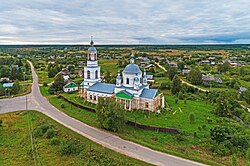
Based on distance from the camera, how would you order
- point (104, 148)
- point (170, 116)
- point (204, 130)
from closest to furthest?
1. point (104, 148)
2. point (204, 130)
3. point (170, 116)

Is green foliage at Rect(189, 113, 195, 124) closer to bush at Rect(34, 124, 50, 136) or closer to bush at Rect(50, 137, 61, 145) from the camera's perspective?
bush at Rect(50, 137, 61, 145)

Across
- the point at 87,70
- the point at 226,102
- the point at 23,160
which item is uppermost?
the point at 87,70

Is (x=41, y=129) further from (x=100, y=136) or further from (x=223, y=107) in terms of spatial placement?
(x=223, y=107)

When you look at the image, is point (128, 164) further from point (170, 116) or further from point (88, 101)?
point (88, 101)

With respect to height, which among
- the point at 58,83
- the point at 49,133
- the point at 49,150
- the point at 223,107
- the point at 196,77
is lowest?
the point at 49,150

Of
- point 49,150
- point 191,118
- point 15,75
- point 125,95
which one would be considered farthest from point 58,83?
point 191,118

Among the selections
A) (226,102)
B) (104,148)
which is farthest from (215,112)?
(104,148)
